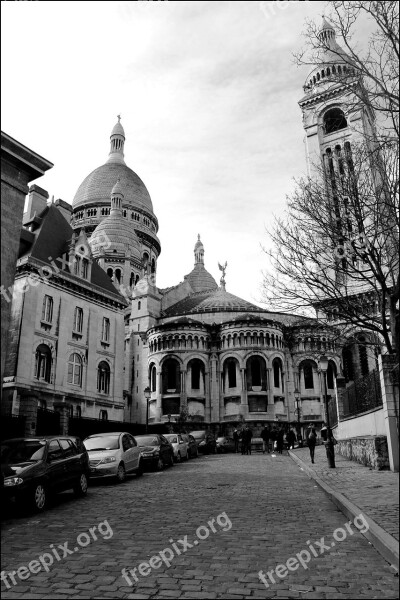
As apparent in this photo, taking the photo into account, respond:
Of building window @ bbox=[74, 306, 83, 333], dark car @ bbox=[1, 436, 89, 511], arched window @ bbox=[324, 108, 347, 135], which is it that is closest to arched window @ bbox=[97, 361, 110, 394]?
building window @ bbox=[74, 306, 83, 333]

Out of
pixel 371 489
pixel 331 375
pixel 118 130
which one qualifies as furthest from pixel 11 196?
pixel 118 130

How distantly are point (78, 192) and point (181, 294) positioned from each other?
30.9m

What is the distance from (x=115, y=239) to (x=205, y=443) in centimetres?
4280

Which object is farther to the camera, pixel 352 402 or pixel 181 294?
pixel 181 294

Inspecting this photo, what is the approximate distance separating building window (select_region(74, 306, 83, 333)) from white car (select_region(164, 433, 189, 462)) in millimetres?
12770

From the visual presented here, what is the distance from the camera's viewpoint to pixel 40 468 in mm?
10961

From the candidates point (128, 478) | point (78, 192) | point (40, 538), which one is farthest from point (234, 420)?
point (78, 192)

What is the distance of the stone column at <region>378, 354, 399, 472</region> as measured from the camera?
47.5 feet

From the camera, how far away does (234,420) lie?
51.0 m

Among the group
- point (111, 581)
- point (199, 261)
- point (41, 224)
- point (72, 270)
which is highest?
point (199, 261)

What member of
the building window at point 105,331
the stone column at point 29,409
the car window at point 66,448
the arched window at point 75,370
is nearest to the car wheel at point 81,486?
the car window at point 66,448

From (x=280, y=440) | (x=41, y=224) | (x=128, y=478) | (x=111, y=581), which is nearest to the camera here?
(x=111, y=581)

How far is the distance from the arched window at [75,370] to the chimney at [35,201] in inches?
427

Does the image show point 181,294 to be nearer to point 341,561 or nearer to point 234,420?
point 234,420
